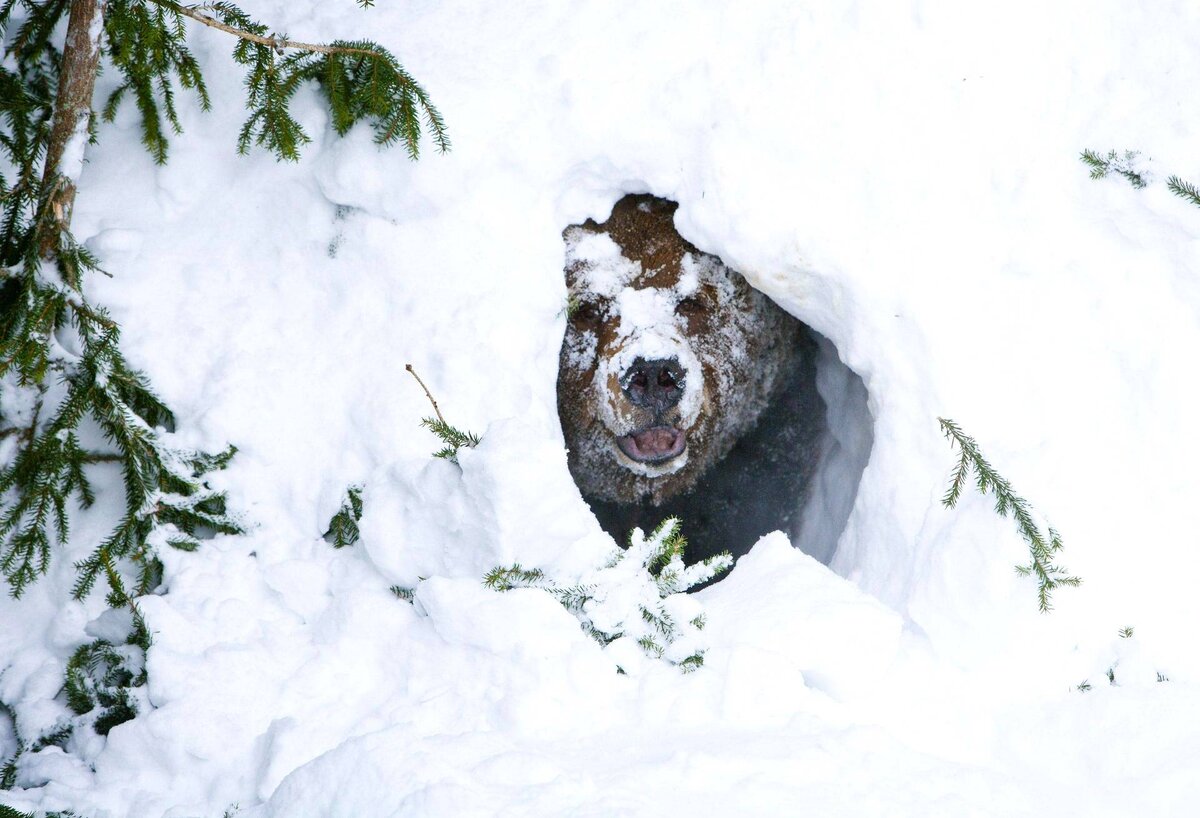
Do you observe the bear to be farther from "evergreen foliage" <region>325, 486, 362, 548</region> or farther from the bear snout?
"evergreen foliage" <region>325, 486, 362, 548</region>

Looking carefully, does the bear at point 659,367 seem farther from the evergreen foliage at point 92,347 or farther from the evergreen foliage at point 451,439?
the evergreen foliage at point 451,439

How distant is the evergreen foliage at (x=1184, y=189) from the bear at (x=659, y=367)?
174 centimetres

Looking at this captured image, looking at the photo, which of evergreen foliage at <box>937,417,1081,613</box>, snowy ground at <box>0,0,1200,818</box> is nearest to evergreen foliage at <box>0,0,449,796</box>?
snowy ground at <box>0,0,1200,818</box>

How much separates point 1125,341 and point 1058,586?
102cm

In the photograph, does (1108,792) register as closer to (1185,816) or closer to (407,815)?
(1185,816)

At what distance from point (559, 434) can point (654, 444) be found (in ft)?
2.21

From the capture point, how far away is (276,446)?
11.4 feet

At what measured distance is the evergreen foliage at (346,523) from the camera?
10.9ft

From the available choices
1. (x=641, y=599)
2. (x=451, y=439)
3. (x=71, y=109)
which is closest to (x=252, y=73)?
(x=71, y=109)

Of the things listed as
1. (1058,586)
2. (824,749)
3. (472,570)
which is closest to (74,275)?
(472,570)

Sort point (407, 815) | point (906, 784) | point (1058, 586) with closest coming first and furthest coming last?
point (407, 815)
point (906, 784)
point (1058, 586)

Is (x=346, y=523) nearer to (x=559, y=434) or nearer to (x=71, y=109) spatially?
(x=559, y=434)

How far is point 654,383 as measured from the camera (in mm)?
4184

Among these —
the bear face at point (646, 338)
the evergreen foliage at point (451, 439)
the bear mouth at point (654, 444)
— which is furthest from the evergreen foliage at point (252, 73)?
the bear mouth at point (654, 444)
